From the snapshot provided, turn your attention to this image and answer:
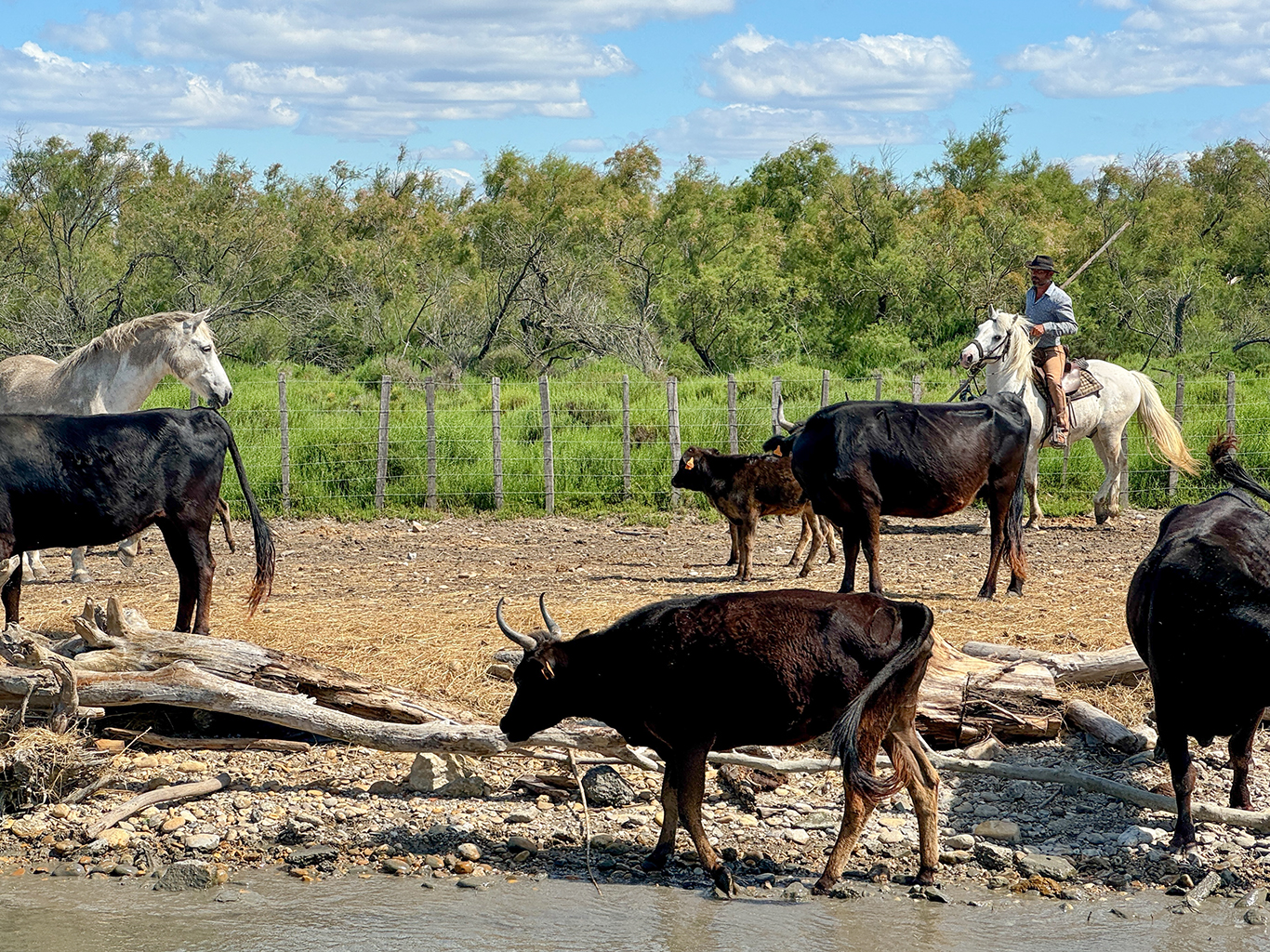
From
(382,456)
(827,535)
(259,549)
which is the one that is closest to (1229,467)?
(259,549)

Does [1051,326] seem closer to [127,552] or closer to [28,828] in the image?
[127,552]

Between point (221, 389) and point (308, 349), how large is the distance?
1536 centimetres

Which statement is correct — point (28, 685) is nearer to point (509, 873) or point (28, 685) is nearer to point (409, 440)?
point (509, 873)

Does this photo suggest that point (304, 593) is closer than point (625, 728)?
No

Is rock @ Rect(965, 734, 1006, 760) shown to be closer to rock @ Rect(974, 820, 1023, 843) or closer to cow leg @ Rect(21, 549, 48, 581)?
rock @ Rect(974, 820, 1023, 843)

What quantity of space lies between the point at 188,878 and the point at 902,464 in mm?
6840

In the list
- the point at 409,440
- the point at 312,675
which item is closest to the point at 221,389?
the point at 409,440

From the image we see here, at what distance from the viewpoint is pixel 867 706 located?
6.02 m

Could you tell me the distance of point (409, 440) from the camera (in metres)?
18.7

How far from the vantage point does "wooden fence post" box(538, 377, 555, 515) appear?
18.0 m

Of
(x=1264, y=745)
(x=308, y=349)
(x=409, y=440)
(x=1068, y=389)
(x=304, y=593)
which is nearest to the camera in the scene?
(x=1264, y=745)

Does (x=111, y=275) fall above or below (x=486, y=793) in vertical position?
above

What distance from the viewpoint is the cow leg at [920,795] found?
6.30 meters

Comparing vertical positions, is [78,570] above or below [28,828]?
above
